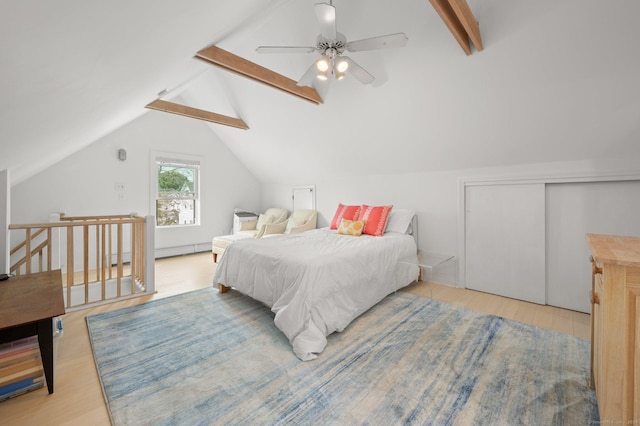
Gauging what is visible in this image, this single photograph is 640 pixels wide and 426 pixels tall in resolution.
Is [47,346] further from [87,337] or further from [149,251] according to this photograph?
[149,251]

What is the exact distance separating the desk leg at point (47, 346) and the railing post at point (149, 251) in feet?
5.24

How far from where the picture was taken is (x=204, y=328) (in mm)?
2377

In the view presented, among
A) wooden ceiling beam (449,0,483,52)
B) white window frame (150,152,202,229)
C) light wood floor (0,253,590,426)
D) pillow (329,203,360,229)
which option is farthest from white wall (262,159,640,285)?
white window frame (150,152,202,229)

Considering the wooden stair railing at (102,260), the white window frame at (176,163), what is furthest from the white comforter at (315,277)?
the white window frame at (176,163)

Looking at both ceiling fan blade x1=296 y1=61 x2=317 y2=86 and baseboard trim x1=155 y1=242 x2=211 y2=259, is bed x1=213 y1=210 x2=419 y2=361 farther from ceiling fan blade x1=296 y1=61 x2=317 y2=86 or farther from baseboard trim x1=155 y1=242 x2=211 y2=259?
baseboard trim x1=155 y1=242 x2=211 y2=259

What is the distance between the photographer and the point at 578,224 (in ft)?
9.02

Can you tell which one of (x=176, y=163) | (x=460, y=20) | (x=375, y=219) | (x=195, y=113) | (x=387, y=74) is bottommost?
(x=375, y=219)

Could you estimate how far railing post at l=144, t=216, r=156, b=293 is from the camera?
3.11 m

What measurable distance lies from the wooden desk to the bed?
4.46 ft

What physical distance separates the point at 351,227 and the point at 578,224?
236cm

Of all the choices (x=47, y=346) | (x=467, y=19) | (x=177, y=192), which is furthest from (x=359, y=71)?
(x=177, y=192)

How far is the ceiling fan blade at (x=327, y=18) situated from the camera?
1.60 meters

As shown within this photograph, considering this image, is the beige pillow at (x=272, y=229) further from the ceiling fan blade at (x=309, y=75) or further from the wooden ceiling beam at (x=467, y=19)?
the wooden ceiling beam at (x=467, y=19)

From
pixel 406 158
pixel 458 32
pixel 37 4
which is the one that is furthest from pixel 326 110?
pixel 37 4
